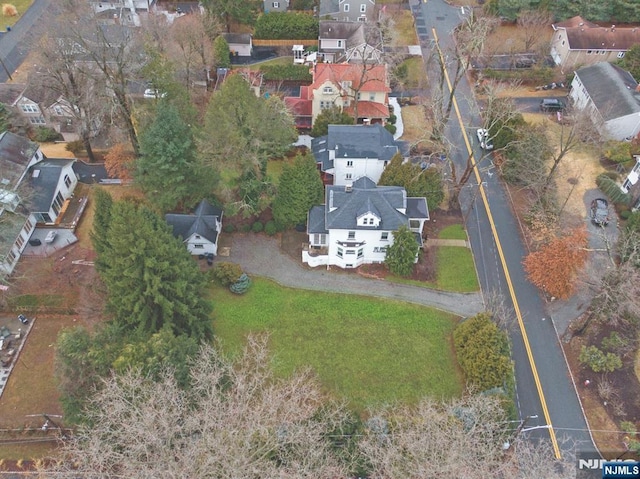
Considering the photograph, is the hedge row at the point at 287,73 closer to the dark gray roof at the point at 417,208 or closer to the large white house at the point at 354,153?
the large white house at the point at 354,153

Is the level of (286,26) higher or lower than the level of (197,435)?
higher

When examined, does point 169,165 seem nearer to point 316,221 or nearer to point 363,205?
point 316,221

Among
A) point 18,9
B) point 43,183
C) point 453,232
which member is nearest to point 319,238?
point 453,232

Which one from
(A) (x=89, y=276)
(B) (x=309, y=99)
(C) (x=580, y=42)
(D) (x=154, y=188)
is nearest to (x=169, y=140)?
(D) (x=154, y=188)

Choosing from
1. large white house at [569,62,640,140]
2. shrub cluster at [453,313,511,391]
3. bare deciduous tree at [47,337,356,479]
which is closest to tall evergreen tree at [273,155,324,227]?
shrub cluster at [453,313,511,391]

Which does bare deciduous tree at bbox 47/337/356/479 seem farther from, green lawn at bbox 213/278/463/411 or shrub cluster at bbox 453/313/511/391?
shrub cluster at bbox 453/313/511/391

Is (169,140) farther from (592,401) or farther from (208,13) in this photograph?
(592,401)

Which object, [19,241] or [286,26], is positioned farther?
[286,26]
